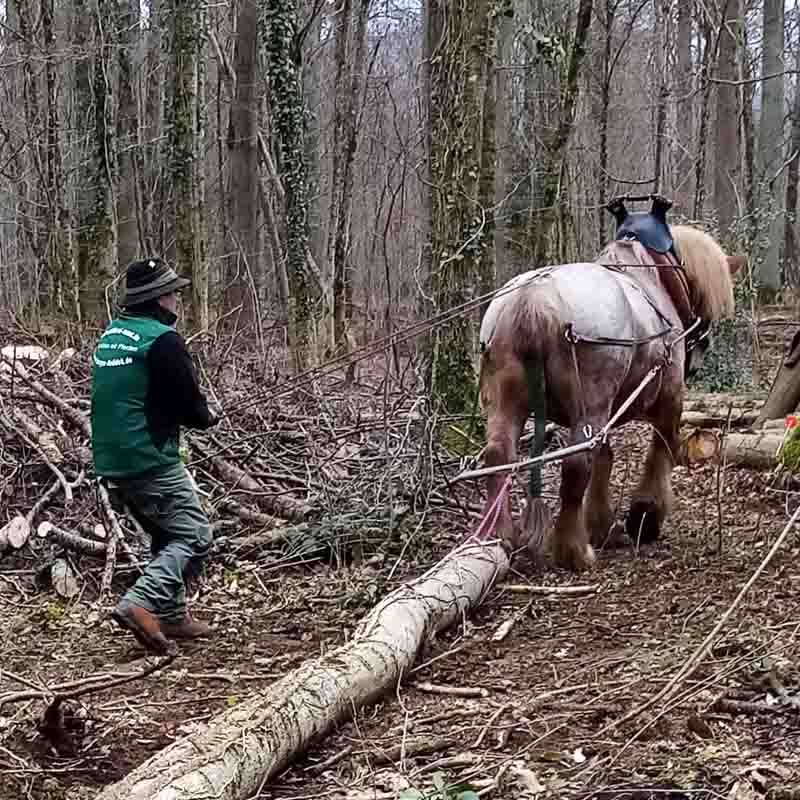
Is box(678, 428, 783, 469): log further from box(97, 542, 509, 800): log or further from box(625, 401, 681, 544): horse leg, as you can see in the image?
box(97, 542, 509, 800): log

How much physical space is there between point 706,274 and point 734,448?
79.4 inches

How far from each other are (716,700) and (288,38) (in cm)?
1146

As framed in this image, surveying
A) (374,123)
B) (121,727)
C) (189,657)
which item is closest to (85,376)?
(189,657)

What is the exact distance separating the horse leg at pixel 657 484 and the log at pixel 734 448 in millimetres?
1110

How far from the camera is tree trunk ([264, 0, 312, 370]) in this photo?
13.8 metres

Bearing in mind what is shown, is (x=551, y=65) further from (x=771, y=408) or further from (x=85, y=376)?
(x=85, y=376)

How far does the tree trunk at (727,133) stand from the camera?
46.1 feet

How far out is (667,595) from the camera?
19.7ft

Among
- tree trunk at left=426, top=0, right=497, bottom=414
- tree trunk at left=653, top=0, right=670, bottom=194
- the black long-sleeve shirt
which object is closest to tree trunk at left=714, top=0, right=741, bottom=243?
tree trunk at left=653, top=0, right=670, bottom=194

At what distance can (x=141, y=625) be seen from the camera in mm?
5527

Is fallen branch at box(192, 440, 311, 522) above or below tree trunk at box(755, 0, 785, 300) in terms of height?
below

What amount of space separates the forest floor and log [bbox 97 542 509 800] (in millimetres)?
117

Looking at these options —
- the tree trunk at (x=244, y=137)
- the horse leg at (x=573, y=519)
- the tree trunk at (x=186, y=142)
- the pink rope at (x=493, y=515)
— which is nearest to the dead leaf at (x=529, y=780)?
the pink rope at (x=493, y=515)

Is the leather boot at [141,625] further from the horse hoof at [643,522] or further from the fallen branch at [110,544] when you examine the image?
the horse hoof at [643,522]
